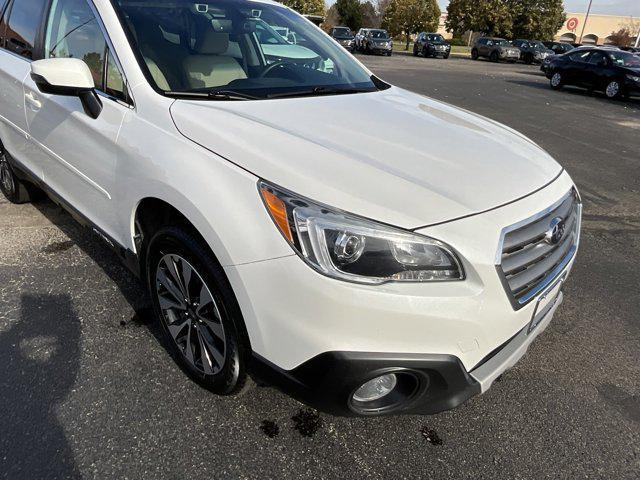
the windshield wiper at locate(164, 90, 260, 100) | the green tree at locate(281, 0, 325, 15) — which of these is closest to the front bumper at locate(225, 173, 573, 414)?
the windshield wiper at locate(164, 90, 260, 100)

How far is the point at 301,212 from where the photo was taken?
1.58 meters

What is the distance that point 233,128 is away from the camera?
76.0 inches

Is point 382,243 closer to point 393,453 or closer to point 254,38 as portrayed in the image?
point 393,453

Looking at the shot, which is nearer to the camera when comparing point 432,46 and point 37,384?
point 37,384

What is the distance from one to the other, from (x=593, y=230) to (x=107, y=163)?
13.7ft

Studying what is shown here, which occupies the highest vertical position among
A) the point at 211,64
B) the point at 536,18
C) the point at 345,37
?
the point at 211,64

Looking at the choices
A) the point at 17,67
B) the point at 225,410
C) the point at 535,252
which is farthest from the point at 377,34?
the point at 225,410

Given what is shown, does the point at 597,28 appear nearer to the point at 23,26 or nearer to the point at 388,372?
the point at 23,26

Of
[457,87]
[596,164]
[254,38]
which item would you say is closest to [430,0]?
[457,87]

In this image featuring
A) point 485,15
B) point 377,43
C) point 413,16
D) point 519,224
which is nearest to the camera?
point 519,224

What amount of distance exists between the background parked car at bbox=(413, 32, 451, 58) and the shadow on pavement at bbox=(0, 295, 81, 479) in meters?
32.3

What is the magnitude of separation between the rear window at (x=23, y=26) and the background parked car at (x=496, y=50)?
33074 millimetres

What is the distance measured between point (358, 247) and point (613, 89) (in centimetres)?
1649

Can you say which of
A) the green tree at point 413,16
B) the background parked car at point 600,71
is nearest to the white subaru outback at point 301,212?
the background parked car at point 600,71
